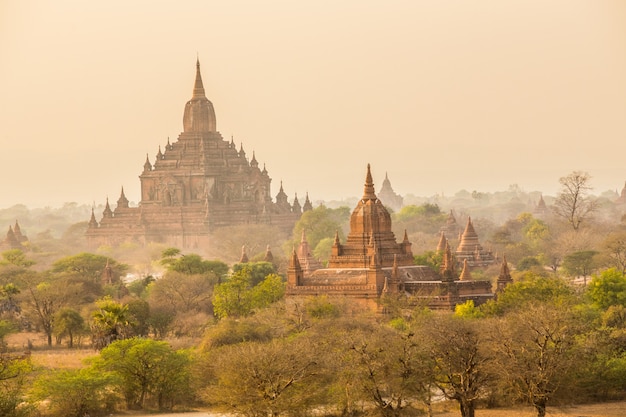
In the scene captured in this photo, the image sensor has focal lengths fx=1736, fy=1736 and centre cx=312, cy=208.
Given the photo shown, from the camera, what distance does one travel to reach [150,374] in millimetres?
53844

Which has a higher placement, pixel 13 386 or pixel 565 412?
pixel 13 386

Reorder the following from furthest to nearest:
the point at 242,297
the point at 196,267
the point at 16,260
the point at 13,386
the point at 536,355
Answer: the point at 16,260 → the point at 196,267 → the point at 242,297 → the point at 536,355 → the point at 13,386

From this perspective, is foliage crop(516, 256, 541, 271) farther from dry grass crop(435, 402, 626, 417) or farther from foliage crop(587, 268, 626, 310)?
dry grass crop(435, 402, 626, 417)

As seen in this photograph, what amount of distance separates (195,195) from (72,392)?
81.9m

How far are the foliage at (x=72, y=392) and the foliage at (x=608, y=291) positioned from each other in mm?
21108

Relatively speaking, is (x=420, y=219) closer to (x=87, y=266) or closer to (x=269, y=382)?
(x=87, y=266)

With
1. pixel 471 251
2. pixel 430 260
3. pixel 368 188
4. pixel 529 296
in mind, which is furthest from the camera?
pixel 471 251

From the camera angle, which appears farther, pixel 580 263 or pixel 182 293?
pixel 580 263

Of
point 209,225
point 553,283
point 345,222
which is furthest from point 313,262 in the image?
point 345,222

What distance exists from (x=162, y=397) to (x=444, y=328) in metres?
9.08

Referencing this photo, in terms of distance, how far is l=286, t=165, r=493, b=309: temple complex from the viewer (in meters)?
67.7

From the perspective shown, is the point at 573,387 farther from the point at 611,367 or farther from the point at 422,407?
the point at 422,407

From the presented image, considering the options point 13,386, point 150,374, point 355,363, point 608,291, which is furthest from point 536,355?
point 13,386

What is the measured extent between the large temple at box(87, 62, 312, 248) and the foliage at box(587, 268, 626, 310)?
65544mm
